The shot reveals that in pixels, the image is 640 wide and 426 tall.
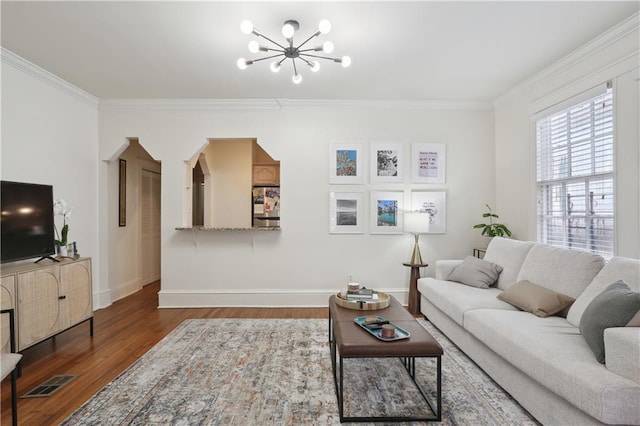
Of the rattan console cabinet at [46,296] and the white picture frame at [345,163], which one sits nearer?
the rattan console cabinet at [46,296]

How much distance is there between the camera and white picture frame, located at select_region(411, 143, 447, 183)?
452cm

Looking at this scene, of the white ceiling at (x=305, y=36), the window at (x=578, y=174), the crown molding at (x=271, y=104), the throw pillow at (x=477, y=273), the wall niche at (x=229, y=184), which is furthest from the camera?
the wall niche at (x=229, y=184)

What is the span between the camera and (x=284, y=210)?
14.7 ft

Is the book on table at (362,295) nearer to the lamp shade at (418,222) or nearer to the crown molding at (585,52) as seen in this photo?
the lamp shade at (418,222)

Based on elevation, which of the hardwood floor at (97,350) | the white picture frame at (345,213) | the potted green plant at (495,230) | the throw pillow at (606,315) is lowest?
the hardwood floor at (97,350)

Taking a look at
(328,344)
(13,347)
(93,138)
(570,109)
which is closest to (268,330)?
(328,344)

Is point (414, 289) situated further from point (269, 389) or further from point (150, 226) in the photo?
point (150, 226)

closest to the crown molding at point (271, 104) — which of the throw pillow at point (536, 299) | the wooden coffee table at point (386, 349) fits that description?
the throw pillow at point (536, 299)

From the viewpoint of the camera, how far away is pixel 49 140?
3.60 metres

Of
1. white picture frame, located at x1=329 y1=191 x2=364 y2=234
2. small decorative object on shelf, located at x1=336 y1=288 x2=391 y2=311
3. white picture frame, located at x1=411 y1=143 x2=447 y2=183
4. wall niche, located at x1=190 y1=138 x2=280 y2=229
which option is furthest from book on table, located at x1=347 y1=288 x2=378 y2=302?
wall niche, located at x1=190 y1=138 x2=280 y2=229

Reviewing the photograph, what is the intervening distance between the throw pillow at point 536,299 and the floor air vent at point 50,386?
11.6 ft

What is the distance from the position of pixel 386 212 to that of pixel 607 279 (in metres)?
2.54

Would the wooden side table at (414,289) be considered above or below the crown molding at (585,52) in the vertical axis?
below

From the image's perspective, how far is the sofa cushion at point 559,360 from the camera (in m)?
1.47
